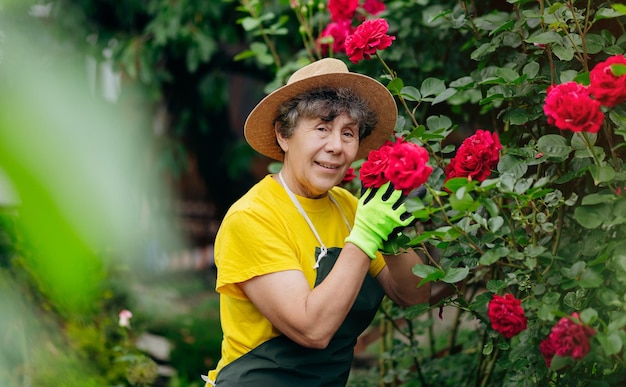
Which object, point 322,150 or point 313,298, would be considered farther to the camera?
point 322,150

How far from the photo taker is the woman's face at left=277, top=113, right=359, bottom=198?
208cm

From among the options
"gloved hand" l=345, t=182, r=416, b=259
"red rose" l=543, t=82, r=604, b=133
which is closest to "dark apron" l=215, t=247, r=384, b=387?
"gloved hand" l=345, t=182, r=416, b=259

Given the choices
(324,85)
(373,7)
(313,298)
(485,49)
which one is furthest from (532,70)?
(373,7)

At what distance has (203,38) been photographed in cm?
499

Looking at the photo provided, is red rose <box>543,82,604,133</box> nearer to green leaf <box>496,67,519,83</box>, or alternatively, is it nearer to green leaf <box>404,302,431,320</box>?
green leaf <box>496,67,519,83</box>

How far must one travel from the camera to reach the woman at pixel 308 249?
6.20 ft

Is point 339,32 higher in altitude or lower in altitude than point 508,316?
higher

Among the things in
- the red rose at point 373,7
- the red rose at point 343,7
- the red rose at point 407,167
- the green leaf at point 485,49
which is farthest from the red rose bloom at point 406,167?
the red rose at point 373,7

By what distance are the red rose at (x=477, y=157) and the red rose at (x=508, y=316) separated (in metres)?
0.30

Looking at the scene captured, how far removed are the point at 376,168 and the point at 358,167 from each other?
0.94 meters

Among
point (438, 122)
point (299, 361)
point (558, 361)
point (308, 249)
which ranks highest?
point (438, 122)

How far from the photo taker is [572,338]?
1.61 metres

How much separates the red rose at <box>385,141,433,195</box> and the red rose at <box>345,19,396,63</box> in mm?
431

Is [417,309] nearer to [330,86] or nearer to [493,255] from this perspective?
[493,255]
